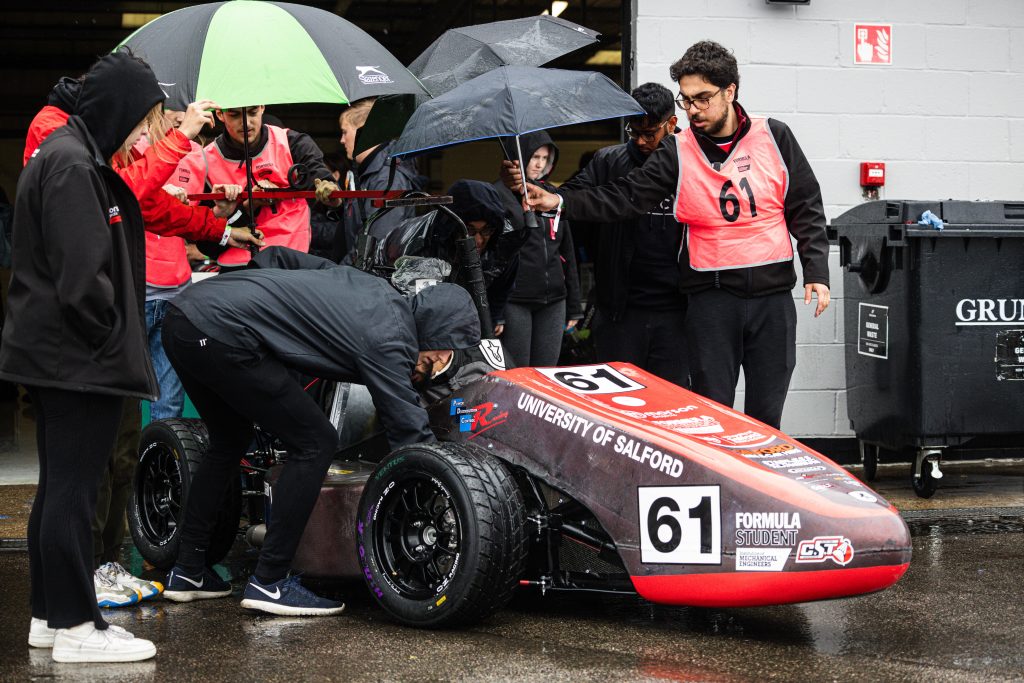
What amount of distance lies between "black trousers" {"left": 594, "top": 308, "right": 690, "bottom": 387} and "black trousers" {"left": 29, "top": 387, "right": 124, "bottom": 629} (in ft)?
9.56

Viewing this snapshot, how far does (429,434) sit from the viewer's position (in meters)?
4.37

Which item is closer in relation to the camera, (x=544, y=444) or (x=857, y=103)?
(x=544, y=444)

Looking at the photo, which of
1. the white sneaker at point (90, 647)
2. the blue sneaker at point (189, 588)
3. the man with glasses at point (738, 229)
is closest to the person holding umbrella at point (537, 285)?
the man with glasses at point (738, 229)

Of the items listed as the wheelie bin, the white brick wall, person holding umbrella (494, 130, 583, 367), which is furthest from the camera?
the white brick wall

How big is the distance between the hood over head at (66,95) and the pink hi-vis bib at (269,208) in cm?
190

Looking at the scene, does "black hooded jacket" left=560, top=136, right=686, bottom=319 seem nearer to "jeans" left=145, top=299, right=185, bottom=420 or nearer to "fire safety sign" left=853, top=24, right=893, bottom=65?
"jeans" left=145, top=299, right=185, bottom=420

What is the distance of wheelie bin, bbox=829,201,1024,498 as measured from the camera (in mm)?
6652

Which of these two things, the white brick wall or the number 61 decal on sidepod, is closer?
the number 61 decal on sidepod

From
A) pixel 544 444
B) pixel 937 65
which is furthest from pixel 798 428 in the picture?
pixel 544 444

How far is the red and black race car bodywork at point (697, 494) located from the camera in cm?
386

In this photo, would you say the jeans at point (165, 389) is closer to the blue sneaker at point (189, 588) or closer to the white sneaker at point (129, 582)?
the white sneaker at point (129, 582)

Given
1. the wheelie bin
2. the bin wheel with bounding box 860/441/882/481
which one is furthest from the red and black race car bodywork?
the bin wheel with bounding box 860/441/882/481

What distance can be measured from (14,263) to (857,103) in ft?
17.6

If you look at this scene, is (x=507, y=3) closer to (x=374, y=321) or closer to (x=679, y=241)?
(x=679, y=241)
